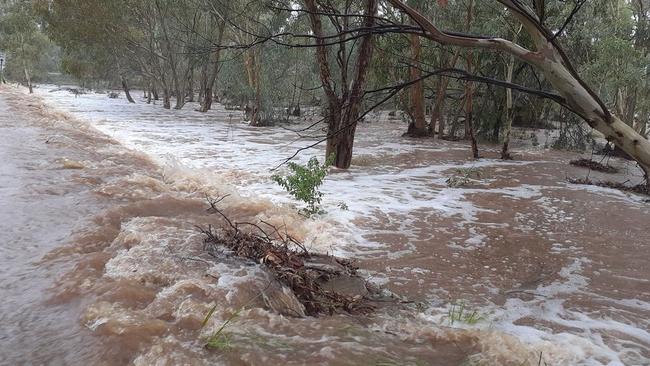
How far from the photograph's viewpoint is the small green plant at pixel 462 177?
34.7 feet

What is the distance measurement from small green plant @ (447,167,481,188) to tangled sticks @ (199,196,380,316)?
577cm

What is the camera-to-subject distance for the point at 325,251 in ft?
19.4

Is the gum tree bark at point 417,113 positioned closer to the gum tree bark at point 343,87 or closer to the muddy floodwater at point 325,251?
the gum tree bark at point 343,87

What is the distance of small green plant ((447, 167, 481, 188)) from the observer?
10578 millimetres

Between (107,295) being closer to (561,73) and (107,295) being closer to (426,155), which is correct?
(561,73)

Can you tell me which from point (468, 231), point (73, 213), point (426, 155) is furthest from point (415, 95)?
point (73, 213)

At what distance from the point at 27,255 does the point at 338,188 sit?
18.1 feet

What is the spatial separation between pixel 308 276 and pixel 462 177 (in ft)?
25.0

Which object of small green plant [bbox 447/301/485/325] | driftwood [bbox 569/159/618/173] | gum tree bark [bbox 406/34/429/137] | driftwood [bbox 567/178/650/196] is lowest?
small green plant [bbox 447/301/485/325]

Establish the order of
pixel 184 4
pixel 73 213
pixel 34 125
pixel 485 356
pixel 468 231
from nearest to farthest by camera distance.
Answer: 1. pixel 485 356
2. pixel 73 213
3. pixel 468 231
4. pixel 34 125
5. pixel 184 4

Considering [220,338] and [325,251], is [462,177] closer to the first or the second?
[325,251]

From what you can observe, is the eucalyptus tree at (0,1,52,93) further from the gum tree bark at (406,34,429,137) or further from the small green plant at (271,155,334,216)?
the small green plant at (271,155,334,216)

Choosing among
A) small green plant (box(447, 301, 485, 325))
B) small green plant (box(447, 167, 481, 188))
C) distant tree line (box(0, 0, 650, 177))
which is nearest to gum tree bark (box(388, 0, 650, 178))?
distant tree line (box(0, 0, 650, 177))

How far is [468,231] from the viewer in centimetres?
715
